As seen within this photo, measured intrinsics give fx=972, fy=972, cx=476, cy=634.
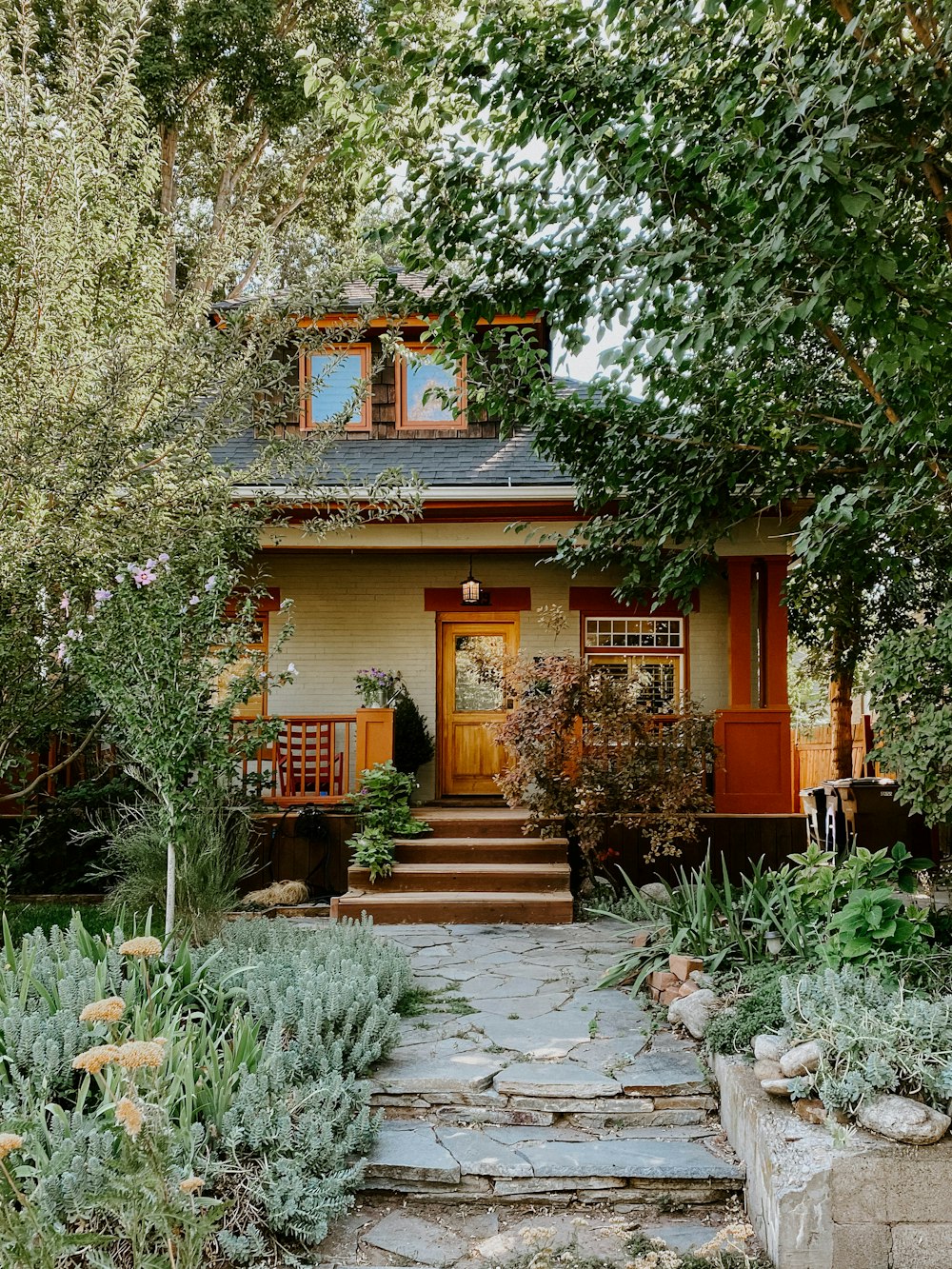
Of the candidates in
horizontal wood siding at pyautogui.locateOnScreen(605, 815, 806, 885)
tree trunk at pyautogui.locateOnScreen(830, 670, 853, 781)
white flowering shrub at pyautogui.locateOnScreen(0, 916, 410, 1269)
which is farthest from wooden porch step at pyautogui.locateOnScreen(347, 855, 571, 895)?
tree trunk at pyautogui.locateOnScreen(830, 670, 853, 781)

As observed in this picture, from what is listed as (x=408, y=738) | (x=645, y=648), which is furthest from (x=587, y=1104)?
(x=645, y=648)

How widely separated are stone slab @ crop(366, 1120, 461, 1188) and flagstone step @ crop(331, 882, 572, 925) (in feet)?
11.1

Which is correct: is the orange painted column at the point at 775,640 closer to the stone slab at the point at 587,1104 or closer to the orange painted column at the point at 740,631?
the orange painted column at the point at 740,631

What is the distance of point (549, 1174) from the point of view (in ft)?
12.2

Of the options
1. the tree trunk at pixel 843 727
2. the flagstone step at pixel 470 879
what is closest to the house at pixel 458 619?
the flagstone step at pixel 470 879

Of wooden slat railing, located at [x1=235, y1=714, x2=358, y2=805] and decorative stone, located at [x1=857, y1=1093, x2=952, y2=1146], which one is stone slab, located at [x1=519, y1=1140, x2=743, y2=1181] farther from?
wooden slat railing, located at [x1=235, y1=714, x2=358, y2=805]

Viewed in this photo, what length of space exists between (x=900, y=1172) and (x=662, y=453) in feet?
13.7

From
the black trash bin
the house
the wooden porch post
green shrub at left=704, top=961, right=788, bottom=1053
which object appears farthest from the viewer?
the house

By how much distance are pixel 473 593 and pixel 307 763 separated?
244 centimetres

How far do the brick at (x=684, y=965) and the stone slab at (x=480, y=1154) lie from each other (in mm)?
1540

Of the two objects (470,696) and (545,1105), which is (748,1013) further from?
(470,696)

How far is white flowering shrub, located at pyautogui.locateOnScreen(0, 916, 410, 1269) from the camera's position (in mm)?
2607

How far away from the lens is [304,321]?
433 inches

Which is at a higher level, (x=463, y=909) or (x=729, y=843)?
(x=729, y=843)
